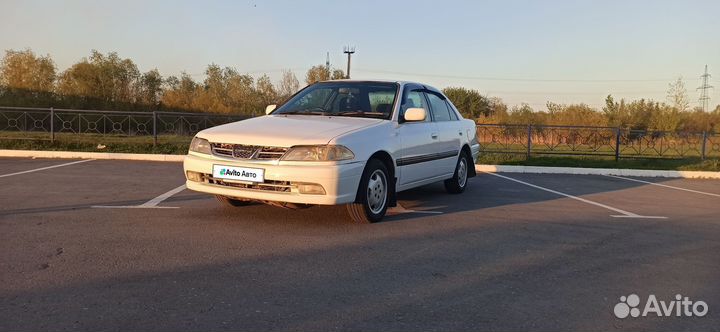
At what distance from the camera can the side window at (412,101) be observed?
640 cm

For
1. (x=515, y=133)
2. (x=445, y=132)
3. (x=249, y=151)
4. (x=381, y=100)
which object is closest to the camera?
(x=249, y=151)

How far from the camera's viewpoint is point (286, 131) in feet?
17.5

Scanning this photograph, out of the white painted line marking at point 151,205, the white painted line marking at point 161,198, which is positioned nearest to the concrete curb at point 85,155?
the white painted line marking at point 161,198

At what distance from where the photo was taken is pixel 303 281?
3.71m

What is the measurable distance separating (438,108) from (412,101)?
3.01ft

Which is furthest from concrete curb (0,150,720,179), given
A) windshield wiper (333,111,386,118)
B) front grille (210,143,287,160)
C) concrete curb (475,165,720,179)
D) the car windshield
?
front grille (210,143,287,160)

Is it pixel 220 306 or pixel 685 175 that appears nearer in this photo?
pixel 220 306

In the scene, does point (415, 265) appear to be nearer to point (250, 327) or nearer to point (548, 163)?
point (250, 327)

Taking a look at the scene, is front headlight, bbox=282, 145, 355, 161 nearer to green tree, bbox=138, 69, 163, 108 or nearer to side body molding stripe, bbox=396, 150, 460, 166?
side body molding stripe, bbox=396, 150, 460, 166

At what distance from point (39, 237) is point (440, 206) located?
433 cm

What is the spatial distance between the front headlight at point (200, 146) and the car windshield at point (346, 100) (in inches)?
51.5

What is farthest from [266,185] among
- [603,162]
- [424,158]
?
[603,162]

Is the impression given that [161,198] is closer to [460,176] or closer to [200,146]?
[200,146]

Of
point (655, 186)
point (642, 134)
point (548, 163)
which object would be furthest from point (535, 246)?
point (642, 134)
